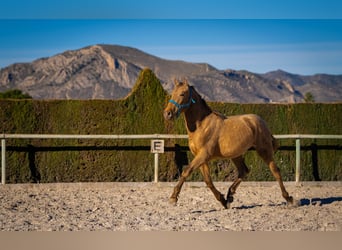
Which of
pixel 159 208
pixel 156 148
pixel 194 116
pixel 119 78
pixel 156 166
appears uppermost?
pixel 119 78

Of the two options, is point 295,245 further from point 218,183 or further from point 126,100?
point 126,100

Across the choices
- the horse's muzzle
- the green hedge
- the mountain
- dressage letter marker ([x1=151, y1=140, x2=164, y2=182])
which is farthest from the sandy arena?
the mountain

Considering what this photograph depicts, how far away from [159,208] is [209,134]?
1.40 meters

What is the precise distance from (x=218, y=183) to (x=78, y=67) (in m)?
64.9

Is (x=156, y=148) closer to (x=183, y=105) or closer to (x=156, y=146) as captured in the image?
(x=156, y=146)

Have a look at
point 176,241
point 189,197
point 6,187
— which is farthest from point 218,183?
point 176,241

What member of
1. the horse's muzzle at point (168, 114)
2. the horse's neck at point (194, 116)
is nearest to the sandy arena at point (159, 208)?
the horse's neck at point (194, 116)

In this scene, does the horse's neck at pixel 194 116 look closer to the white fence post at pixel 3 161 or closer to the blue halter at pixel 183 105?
the blue halter at pixel 183 105

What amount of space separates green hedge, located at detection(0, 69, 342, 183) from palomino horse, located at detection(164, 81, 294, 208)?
2957 millimetres

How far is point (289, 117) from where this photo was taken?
10406mm

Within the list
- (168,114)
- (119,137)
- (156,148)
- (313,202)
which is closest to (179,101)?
(168,114)

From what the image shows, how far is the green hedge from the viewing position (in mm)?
9773

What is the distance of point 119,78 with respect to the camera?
6900cm

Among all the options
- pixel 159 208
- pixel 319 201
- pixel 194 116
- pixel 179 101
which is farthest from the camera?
pixel 319 201
